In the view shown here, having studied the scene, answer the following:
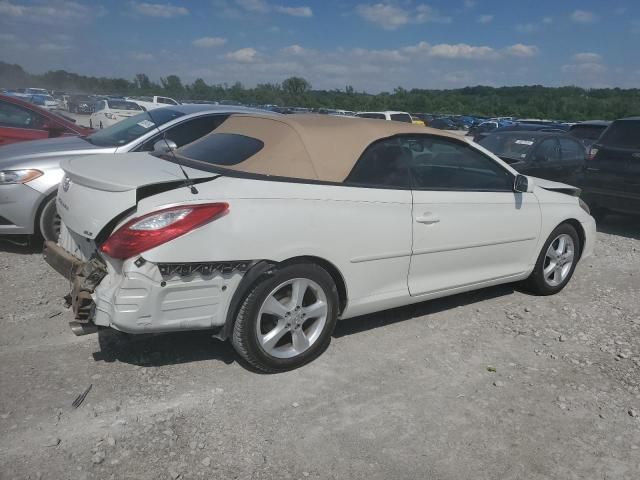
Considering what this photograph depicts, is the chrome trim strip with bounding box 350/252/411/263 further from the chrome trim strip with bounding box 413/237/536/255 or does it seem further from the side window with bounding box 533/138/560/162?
the side window with bounding box 533/138/560/162

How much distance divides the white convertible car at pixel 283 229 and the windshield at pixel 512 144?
14.5 feet

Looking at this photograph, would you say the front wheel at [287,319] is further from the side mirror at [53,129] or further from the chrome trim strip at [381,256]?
the side mirror at [53,129]

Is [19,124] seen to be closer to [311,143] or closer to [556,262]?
[311,143]

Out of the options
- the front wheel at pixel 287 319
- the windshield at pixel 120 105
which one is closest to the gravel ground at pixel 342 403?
the front wheel at pixel 287 319

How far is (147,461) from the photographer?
2566 millimetres

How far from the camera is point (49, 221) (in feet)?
17.3

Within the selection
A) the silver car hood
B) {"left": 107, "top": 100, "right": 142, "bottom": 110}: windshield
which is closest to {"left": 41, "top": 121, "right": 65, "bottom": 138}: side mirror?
the silver car hood

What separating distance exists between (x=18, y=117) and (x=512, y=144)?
7.45 meters

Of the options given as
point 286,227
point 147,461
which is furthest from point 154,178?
point 147,461

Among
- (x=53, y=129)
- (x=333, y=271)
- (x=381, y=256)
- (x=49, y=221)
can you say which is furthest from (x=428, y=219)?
(x=53, y=129)

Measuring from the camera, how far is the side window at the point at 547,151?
8.70 meters

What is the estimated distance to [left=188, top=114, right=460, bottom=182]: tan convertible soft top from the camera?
3.51 meters

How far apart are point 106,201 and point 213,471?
5.25 ft

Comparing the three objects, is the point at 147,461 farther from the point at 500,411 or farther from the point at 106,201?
the point at 500,411
